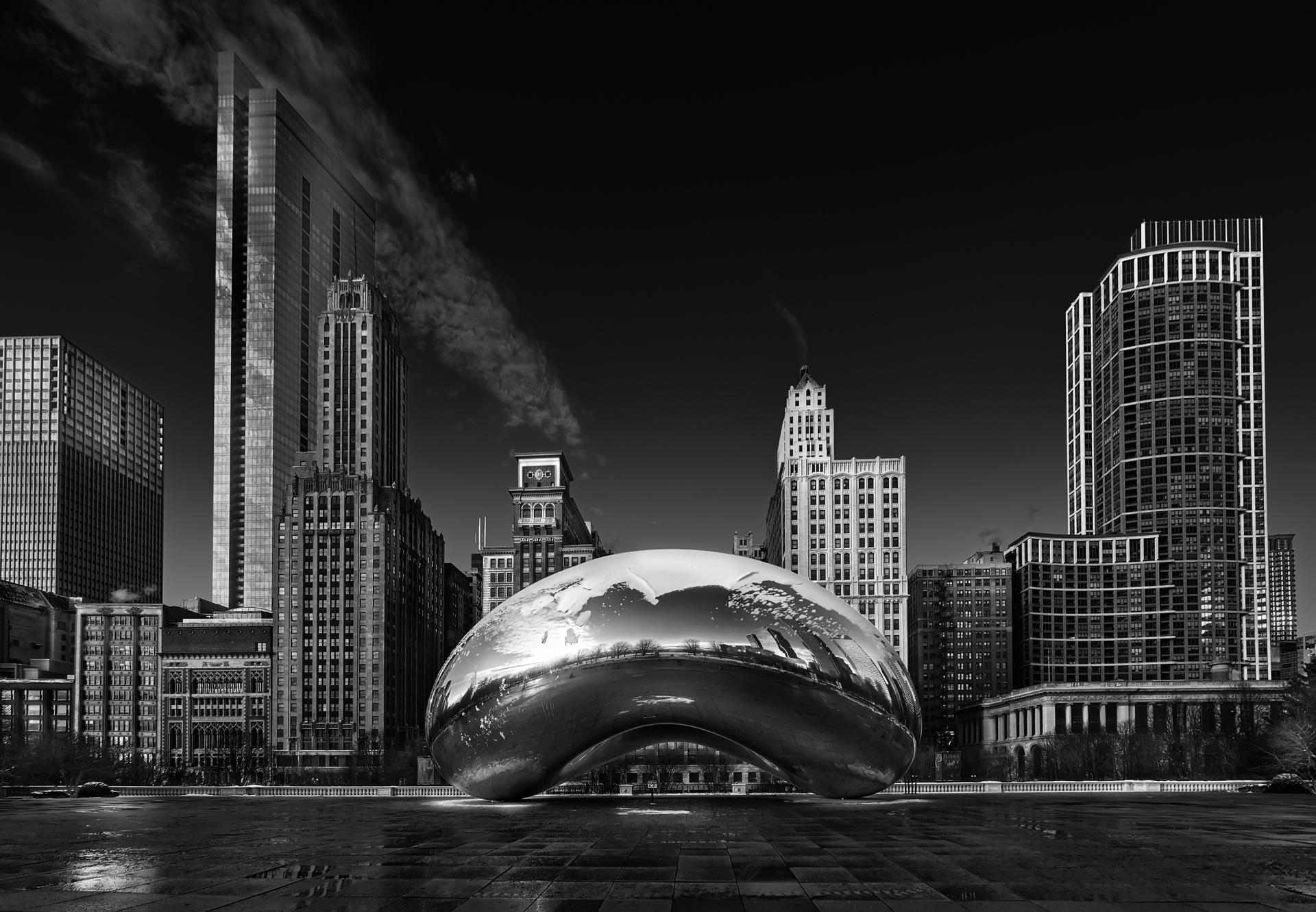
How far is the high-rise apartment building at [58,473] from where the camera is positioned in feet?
588

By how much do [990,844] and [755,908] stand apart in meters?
7.14

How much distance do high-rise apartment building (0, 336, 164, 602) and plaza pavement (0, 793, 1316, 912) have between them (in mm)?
173747

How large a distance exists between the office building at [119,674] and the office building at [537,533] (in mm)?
45154

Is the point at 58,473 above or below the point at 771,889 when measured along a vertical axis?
above

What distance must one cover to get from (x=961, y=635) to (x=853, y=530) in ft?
154

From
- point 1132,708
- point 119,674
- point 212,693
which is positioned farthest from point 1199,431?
point 119,674

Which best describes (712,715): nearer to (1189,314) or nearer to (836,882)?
(836,882)

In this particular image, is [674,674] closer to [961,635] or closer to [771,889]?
[771,889]

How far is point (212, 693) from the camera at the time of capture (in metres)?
150

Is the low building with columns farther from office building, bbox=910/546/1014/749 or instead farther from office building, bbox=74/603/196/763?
office building, bbox=74/603/196/763

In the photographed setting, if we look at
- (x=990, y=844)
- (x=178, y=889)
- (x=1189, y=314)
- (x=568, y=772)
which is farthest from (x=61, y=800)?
(x=1189, y=314)

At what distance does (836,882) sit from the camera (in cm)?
1278

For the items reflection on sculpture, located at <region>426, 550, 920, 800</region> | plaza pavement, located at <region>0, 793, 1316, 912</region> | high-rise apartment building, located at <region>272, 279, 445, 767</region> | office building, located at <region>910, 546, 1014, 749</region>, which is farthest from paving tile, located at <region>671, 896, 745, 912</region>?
office building, located at <region>910, 546, 1014, 749</region>

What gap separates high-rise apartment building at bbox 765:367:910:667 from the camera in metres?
135
